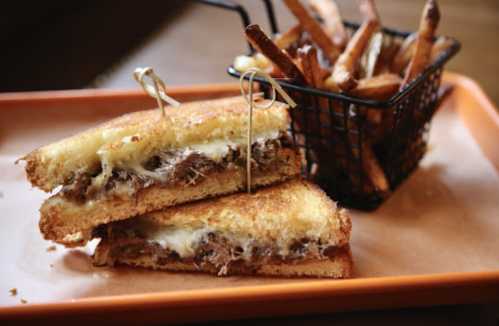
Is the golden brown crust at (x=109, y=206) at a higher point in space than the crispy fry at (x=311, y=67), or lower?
lower

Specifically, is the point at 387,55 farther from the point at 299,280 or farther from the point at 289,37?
the point at 299,280

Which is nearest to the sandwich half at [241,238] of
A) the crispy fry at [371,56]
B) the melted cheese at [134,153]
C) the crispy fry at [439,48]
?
the melted cheese at [134,153]

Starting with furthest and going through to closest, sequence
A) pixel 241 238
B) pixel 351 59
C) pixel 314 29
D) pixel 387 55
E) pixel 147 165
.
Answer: pixel 387 55, pixel 314 29, pixel 351 59, pixel 147 165, pixel 241 238

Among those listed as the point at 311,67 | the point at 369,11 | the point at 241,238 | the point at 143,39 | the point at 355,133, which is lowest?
the point at 241,238

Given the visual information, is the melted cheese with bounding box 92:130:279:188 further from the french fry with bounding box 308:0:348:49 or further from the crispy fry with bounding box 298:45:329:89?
the french fry with bounding box 308:0:348:49

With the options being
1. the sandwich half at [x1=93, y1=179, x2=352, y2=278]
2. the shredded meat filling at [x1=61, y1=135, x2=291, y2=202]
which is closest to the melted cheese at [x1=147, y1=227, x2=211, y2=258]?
the sandwich half at [x1=93, y1=179, x2=352, y2=278]

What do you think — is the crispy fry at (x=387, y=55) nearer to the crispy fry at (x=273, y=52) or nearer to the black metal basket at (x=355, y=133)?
the black metal basket at (x=355, y=133)

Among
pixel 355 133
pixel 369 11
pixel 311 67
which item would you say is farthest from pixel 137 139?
pixel 369 11
